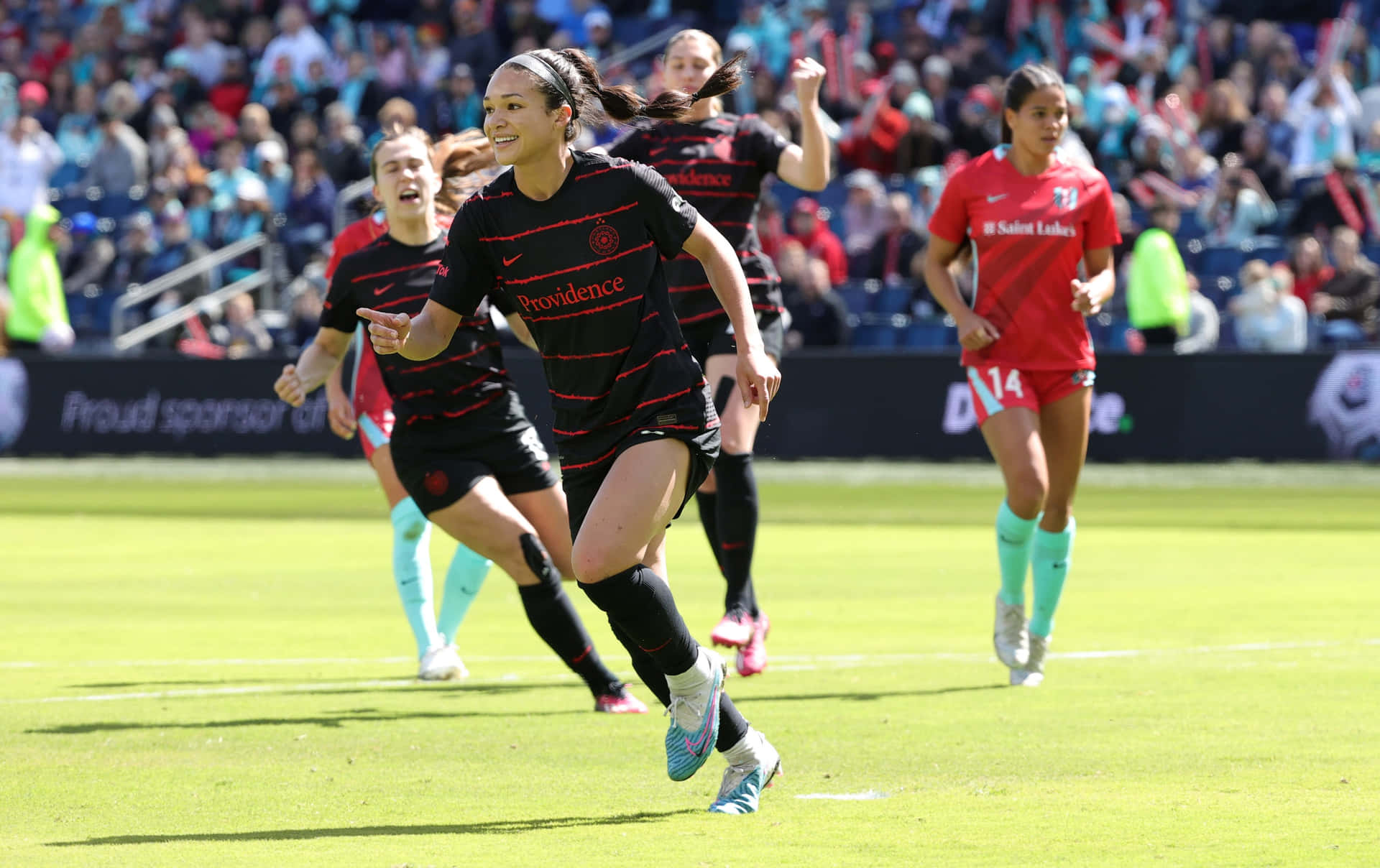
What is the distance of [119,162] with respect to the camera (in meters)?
29.6

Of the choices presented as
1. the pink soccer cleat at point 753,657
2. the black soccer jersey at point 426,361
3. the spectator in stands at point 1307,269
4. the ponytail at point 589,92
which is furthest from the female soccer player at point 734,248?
the spectator in stands at point 1307,269

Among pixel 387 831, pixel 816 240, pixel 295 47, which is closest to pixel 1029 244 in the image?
pixel 387 831

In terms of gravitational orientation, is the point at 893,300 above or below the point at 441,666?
below

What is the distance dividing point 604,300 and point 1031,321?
3.16m

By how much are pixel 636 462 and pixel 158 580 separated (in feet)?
25.9

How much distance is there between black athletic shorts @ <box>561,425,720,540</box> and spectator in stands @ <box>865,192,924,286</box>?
17.2 m

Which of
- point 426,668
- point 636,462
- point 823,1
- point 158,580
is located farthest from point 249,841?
point 823,1

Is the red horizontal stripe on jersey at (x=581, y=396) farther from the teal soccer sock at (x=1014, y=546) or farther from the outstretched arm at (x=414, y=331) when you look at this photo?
the teal soccer sock at (x=1014, y=546)

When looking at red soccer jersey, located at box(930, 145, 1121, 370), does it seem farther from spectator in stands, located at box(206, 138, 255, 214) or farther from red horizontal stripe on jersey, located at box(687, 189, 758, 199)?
spectator in stands, located at box(206, 138, 255, 214)

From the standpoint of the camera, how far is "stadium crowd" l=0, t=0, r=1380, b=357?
71.5 ft

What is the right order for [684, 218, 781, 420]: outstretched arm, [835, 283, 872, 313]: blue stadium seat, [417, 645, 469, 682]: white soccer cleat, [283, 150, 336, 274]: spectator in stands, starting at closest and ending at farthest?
[684, 218, 781, 420]: outstretched arm, [417, 645, 469, 682]: white soccer cleat, [835, 283, 872, 313]: blue stadium seat, [283, 150, 336, 274]: spectator in stands

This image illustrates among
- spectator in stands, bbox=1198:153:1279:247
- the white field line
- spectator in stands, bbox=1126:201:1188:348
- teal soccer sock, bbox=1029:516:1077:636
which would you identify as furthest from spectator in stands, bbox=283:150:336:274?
teal soccer sock, bbox=1029:516:1077:636

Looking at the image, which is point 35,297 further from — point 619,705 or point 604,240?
point 604,240

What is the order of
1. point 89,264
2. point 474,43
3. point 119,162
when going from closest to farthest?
1. point 474,43
2. point 89,264
3. point 119,162
